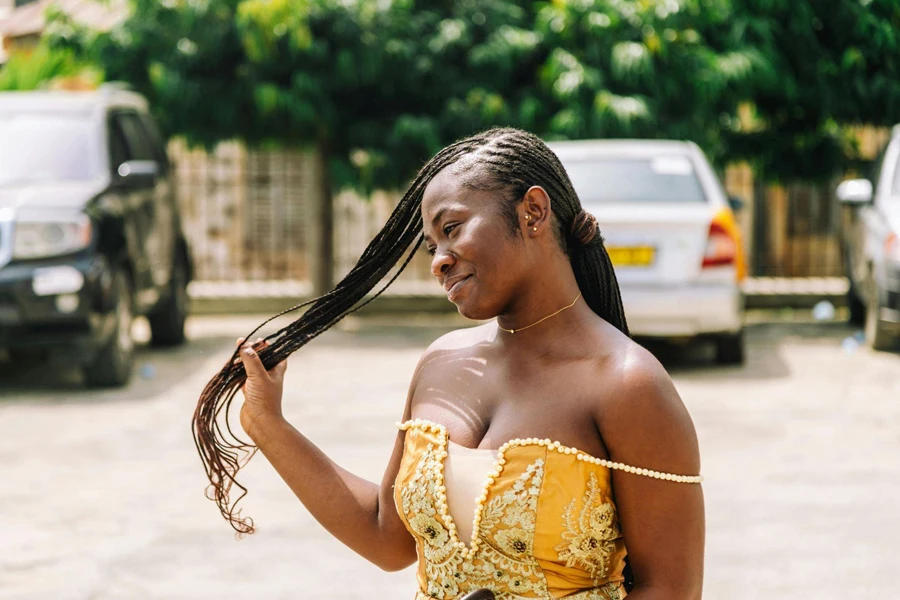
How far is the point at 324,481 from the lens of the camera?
236 centimetres

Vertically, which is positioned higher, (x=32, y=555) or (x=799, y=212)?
(x=32, y=555)

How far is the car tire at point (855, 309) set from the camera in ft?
42.8

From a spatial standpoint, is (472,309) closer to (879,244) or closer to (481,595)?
(481,595)

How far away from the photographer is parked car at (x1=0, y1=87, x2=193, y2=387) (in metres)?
8.95

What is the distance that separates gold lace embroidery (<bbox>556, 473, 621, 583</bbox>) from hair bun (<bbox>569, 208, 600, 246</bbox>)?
39cm

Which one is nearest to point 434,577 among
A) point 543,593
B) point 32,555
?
point 543,593

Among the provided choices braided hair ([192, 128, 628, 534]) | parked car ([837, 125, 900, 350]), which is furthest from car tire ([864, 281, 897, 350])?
braided hair ([192, 128, 628, 534])

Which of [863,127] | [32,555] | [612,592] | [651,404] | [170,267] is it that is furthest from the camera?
[863,127]

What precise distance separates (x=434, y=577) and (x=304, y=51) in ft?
35.9

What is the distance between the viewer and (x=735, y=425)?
8055 mm

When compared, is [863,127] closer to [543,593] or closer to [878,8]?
[878,8]

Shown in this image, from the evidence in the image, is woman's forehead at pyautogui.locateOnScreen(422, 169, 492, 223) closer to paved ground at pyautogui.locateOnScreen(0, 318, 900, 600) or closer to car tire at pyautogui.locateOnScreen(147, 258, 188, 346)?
paved ground at pyautogui.locateOnScreen(0, 318, 900, 600)

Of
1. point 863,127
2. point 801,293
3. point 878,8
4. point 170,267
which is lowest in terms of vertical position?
point 801,293

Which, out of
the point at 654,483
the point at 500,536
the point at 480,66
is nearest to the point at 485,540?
the point at 500,536
